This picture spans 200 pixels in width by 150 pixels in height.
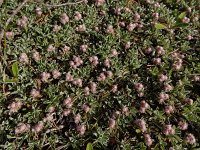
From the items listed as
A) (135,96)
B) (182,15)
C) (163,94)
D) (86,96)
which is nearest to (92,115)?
(86,96)

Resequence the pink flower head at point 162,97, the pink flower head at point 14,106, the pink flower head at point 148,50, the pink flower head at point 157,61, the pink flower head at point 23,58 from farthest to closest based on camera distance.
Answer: the pink flower head at point 148,50, the pink flower head at point 157,61, the pink flower head at point 23,58, the pink flower head at point 162,97, the pink flower head at point 14,106

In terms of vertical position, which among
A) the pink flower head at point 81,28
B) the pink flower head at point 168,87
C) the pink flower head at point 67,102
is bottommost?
the pink flower head at point 67,102

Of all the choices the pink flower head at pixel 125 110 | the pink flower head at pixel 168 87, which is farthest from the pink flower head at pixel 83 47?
the pink flower head at pixel 168 87

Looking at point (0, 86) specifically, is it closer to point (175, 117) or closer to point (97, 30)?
point (97, 30)

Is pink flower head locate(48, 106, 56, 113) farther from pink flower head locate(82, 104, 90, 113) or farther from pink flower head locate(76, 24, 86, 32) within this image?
pink flower head locate(76, 24, 86, 32)

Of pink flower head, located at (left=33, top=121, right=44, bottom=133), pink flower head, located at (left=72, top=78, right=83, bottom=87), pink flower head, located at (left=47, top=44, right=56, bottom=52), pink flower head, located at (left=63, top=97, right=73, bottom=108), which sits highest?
pink flower head, located at (left=47, top=44, right=56, bottom=52)

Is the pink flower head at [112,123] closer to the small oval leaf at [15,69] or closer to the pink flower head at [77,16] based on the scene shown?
the small oval leaf at [15,69]

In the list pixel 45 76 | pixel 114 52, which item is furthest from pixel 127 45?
pixel 45 76

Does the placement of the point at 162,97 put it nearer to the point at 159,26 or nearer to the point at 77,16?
the point at 159,26

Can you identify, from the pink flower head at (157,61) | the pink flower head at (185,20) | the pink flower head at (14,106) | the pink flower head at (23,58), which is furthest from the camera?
the pink flower head at (185,20)

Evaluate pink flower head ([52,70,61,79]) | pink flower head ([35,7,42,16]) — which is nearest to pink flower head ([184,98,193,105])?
pink flower head ([52,70,61,79])

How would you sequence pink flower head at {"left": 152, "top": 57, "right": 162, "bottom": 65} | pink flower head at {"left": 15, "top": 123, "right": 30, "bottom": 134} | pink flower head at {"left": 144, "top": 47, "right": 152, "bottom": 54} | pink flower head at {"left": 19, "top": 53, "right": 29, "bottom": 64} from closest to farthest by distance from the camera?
pink flower head at {"left": 15, "top": 123, "right": 30, "bottom": 134}
pink flower head at {"left": 19, "top": 53, "right": 29, "bottom": 64}
pink flower head at {"left": 152, "top": 57, "right": 162, "bottom": 65}
pink flower head at {"left": 144, "top": 47, "right": 152, "bottom": 54}
